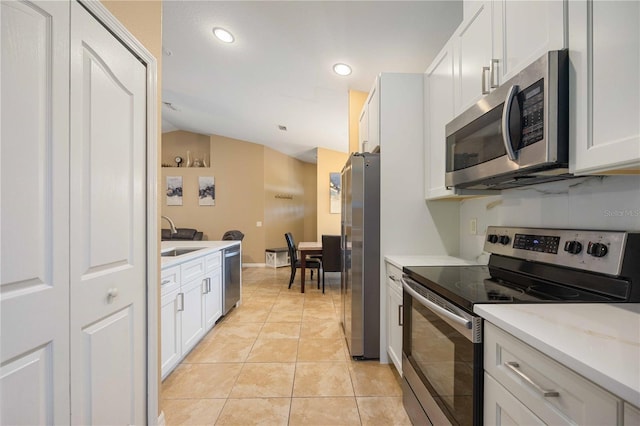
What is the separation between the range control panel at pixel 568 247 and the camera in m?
0.92

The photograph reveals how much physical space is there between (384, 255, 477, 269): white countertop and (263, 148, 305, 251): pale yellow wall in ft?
17.2

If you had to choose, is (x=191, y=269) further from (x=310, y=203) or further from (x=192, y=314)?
(x=310, y=203)

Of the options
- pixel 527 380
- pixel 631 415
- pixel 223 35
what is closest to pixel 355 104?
pixel 223 35

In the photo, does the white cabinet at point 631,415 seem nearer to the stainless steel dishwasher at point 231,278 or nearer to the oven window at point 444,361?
the oven window at point 444,361

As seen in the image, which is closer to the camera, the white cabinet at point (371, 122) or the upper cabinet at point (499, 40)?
the upper cabinet at point (499, 40)

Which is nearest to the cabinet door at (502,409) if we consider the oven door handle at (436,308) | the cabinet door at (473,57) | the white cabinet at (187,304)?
the oven door handle at (436,308)

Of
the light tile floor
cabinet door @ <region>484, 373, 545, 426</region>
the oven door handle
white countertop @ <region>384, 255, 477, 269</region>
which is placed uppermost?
white countertop @ <region>384, 255, 477, 269</region>

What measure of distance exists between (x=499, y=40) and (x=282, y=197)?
6.55m

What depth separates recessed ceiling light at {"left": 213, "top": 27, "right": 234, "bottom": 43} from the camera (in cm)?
280

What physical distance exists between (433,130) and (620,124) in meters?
1.28

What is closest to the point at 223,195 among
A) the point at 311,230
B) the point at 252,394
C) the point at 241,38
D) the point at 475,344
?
the point at 311,230

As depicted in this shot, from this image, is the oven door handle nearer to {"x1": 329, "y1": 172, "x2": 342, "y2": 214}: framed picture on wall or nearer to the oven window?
the oven window

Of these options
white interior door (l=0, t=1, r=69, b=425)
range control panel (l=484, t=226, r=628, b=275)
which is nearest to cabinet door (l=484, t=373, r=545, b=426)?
range control panel (l=484, t=226, r=628, b=275)

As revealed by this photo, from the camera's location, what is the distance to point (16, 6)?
0.74 m
